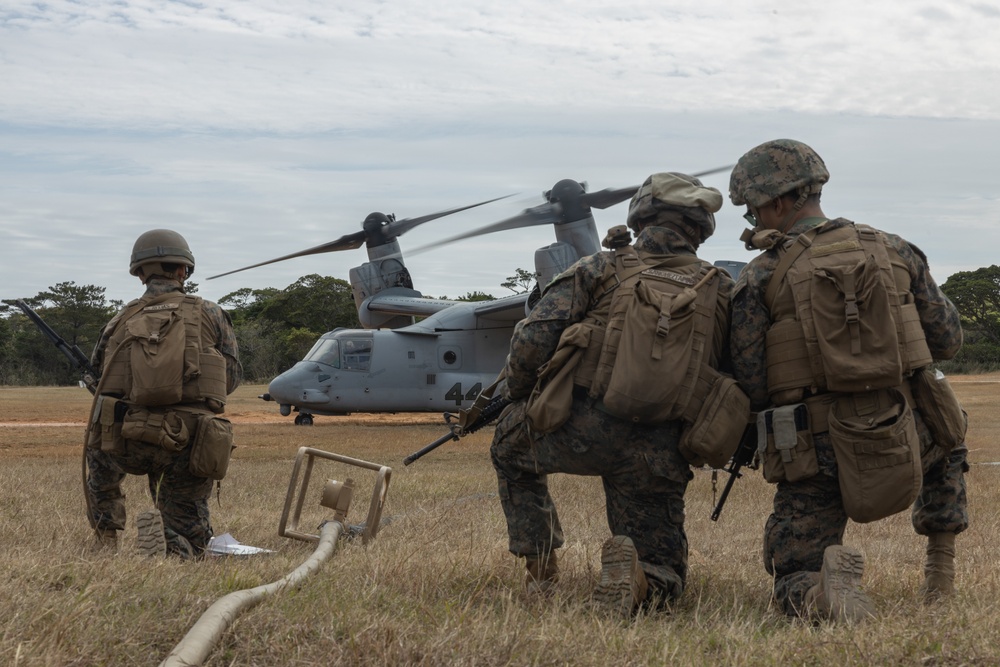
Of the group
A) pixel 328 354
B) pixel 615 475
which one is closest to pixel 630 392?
pixel 615 475

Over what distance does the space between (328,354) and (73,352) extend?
13283 millimetres

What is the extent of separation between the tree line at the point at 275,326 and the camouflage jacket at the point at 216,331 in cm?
4210

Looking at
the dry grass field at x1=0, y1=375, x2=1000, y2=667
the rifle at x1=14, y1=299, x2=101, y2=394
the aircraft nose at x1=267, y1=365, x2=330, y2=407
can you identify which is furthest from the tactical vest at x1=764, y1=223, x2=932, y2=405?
the aircraft nose at x1=267, y1=365, x2=330, y2=407

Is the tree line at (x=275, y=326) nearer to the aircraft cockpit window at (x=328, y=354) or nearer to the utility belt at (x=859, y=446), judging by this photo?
the aircraft cockpit window at (x=328, y=354)

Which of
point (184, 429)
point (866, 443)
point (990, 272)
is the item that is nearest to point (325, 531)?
point (184, 429)

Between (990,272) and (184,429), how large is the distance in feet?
177

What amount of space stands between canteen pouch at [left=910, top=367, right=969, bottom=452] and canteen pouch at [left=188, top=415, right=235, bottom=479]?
343 centimetres

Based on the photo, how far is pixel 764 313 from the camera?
4238mm

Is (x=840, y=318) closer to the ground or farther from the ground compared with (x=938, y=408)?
farther from the ground

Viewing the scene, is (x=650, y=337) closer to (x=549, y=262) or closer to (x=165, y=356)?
(x=165, y=356)

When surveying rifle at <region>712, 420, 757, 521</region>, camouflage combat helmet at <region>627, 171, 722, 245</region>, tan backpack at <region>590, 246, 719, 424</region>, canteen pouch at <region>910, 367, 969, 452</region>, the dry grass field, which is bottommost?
the dry grass field

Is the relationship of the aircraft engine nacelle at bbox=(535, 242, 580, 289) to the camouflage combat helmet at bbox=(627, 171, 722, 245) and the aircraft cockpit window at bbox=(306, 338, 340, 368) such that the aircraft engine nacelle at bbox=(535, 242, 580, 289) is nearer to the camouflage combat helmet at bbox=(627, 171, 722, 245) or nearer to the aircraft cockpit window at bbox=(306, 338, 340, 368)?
the aircraft cockpit window at bbox=(306, 338, 340, 368)

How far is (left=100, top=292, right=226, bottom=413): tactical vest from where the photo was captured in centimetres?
558

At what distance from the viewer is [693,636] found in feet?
12.0
